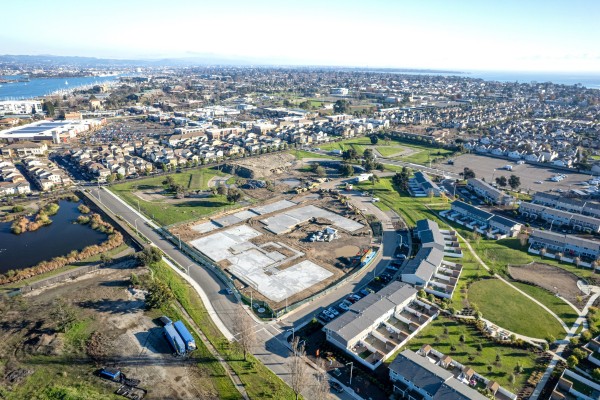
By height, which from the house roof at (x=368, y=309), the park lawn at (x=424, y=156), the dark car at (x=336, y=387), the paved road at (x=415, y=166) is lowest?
the dark car at (x=336, y=387)

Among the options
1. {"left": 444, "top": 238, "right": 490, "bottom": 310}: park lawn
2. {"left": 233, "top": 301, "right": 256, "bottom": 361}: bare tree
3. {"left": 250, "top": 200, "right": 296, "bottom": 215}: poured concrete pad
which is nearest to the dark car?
{"left": 233, "top": 301, "right": 256, "bottom": 361}: bare tree

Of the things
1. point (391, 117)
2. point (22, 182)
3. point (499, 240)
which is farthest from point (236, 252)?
point (391, 117)

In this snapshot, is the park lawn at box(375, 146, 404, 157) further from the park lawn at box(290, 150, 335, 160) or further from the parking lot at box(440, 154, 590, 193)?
the park lawn at box(290, 150, 335, 160)

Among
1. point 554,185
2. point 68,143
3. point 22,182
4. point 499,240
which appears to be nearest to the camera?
point 499,240

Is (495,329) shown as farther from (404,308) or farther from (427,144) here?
(427,144)

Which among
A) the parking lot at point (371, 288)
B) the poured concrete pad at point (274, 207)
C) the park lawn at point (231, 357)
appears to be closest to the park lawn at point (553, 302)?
the parking lot at point (371, 288)

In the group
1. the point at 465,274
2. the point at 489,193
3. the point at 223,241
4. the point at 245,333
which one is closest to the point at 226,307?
the point at 245,333

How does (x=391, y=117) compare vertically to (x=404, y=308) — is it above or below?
above

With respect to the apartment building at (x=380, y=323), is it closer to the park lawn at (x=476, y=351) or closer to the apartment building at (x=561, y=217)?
the park lawn at (x=476, y=351)
